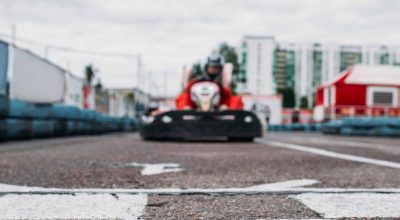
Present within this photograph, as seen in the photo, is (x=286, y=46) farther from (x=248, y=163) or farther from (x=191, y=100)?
(x=248, y=163)

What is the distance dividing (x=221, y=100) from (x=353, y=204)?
9.84 meters

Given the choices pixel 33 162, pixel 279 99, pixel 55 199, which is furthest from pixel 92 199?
pixel 279 99

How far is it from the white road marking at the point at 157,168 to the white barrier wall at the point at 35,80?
25.3 ft

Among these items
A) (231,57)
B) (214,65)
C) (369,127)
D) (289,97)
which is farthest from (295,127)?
(289,97)

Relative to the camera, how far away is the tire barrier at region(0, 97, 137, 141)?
10.3 m

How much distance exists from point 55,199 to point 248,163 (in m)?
2.73

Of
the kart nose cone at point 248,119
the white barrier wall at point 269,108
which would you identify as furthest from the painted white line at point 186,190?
the white barrier wall at point 269,108

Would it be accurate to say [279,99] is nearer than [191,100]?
No

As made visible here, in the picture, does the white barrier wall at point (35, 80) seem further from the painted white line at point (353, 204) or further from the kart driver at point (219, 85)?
the painted white line at point (353, 204)

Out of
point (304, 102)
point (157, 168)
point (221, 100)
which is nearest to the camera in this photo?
point (157, 168)

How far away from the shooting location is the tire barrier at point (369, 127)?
2038 cm

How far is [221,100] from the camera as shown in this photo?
12.2m

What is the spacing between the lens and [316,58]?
9925cm

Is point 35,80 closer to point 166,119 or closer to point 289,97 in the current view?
point 166,119
